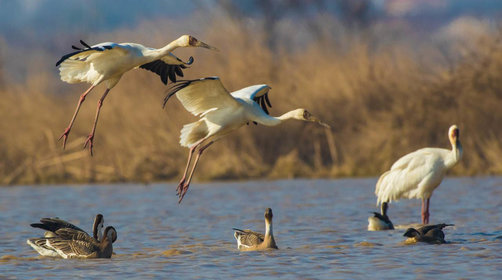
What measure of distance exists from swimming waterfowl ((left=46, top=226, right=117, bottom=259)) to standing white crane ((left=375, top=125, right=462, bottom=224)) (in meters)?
4.73

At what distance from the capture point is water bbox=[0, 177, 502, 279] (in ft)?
34.7

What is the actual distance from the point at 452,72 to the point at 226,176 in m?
5.78

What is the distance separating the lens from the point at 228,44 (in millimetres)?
25250

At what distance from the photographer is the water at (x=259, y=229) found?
10578 mm

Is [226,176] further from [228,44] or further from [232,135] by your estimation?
[228,44]

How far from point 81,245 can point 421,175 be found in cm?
536

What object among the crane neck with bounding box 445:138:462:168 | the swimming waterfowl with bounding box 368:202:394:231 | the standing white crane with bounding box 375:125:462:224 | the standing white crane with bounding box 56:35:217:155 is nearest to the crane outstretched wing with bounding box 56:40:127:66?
the standing white crane with bounding box 56:35:217:155

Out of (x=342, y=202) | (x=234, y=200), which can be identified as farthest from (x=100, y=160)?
(x=342, y=202)

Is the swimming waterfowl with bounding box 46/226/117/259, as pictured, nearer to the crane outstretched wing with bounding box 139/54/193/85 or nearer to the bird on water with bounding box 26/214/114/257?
the bird on water with bounding box 26/214/114/257

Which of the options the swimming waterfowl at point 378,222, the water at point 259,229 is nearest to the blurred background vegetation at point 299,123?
the water at point 259,229

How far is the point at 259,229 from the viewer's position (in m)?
15.0

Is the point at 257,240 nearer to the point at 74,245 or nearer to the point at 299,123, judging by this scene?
the point at 74,245

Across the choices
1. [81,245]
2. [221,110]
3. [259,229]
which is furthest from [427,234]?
[81,245]

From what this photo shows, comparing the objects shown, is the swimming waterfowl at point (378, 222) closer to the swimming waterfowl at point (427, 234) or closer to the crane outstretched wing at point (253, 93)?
the swimming waterfowl at point (427, 234)
